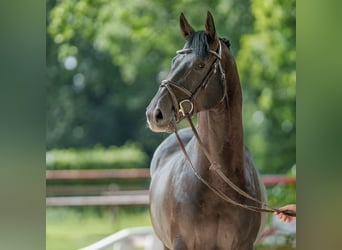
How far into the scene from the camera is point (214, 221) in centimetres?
239

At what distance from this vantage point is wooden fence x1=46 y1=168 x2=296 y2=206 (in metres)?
5.75

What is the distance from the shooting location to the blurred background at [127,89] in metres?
5.70

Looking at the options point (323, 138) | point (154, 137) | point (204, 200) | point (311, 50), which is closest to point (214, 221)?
point (204, 200)

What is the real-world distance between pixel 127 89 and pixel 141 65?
1.07 feet

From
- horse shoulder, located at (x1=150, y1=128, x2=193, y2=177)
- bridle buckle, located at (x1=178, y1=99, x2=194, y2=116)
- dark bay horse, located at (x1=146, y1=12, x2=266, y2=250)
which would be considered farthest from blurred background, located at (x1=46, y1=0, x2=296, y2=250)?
bridle buckle, located at (x1=178, y1=99, x2=194, y2=116)

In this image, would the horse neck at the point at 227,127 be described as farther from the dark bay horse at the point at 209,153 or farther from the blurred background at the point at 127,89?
the blurred background at the point at 127,89

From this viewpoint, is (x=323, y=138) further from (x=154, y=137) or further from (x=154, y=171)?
(x=154, y=137)

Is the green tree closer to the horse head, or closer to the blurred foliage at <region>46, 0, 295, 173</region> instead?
the blurred foliage at <region>46, 0, 295, 173</region>

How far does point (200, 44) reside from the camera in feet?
7.39

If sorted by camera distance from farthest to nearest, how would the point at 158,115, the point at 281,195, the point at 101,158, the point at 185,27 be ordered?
1. the point at 101,158
2. the point at 281,195
3. the point at 185,27
4. the point at 158,115

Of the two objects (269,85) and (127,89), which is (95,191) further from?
(269,85)

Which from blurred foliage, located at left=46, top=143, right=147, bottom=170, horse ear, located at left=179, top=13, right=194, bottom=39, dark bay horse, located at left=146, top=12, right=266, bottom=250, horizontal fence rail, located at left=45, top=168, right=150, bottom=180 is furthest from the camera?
blurred foliage, located at left=46, top=143, right=147, bottom=170

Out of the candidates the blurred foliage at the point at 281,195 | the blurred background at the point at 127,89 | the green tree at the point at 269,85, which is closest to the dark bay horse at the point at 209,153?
the blurred foliage at the point at 281,195

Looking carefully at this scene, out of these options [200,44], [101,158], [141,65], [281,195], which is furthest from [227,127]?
[101,158]
